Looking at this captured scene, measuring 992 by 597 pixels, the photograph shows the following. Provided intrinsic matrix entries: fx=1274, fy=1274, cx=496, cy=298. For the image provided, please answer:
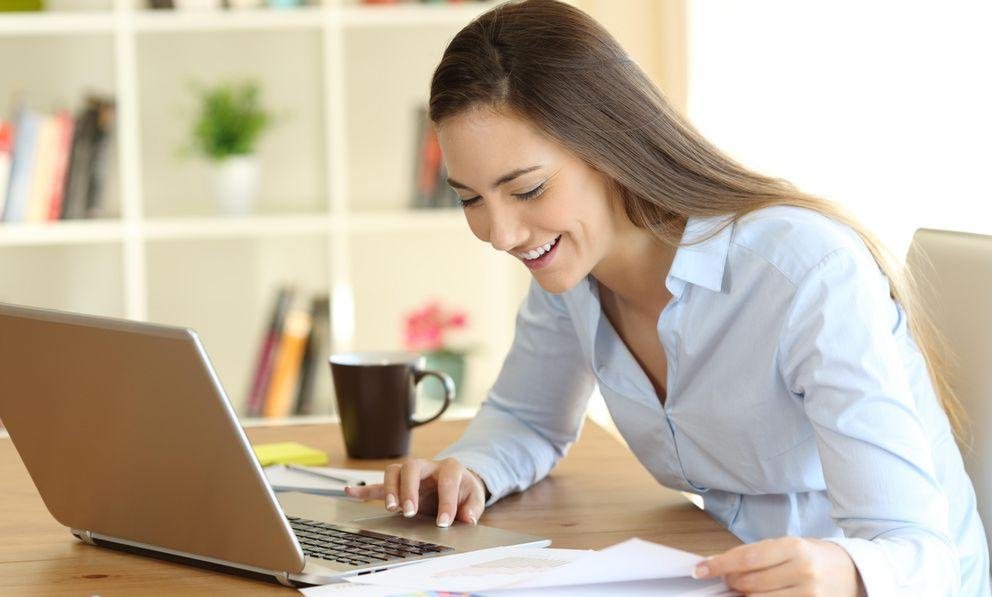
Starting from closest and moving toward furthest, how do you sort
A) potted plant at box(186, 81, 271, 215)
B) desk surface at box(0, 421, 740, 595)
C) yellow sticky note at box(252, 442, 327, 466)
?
desk surface at box(0, 421, 740, 595)
yellow sticky note at box(252, 442, 327, 466)
potted plant at box(186, 81, 271, 215)

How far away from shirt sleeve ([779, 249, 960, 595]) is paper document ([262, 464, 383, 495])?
1.52 ft

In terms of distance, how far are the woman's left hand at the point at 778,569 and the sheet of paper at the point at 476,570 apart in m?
0.11

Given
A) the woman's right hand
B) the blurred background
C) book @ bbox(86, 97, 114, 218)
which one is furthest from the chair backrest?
book @ bbox(86, 97, 114, 218)

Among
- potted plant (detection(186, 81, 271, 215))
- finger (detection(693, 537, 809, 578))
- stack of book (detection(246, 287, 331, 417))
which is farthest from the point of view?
stack of book (detection(246, 287, 331, 417))

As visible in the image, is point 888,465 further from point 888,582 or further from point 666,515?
point 666,515

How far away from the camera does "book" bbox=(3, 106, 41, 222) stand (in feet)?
9.66

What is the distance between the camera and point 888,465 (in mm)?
981

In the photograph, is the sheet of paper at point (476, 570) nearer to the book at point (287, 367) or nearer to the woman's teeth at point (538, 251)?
the woman's teeth at point (538, 251)

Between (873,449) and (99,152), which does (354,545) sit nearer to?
(873,449)

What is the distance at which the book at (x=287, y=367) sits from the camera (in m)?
3.17

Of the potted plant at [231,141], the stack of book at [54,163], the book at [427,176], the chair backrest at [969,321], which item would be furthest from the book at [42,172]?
the chair backrest at [969,321]

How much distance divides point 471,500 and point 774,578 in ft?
1.24

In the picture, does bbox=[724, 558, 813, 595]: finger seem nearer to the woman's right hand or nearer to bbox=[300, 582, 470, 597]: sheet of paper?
bbox=[300, 582, 470, 597]: sheet of paper

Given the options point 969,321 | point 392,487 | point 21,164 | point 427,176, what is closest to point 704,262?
point 969,321
